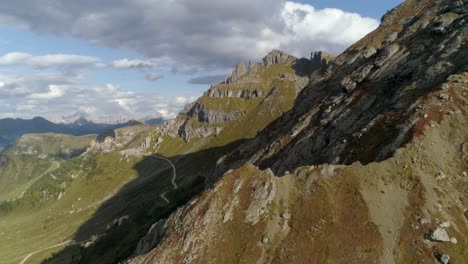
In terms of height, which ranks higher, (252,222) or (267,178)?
(267,178)

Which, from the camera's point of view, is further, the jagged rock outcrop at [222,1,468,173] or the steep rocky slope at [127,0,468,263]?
the jagged rock outcrop at [222,1,468,173]

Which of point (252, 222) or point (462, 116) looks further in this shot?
point (462, 116)

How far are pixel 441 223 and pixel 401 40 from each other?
8205 cm

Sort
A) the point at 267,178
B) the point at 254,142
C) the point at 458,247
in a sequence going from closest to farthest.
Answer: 1. the point at 458,247
2. the point at 267,178
3. the point at 254,142

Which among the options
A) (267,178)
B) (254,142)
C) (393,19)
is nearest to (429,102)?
(267,178)

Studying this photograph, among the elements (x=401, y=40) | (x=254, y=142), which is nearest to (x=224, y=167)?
(x=254, y=142)

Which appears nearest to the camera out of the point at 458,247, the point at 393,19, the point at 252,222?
the point at 458,247

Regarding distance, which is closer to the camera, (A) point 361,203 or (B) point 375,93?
(A) point 361,203

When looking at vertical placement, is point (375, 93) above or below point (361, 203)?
above

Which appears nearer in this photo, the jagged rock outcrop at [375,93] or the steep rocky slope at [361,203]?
the steep rocky slope at [361,203]

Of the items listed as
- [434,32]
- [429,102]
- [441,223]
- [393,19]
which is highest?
[393,19]

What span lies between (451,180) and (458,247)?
12.8 metres

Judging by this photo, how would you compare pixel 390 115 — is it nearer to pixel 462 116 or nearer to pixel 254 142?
pixel 462 116

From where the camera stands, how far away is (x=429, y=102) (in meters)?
70.9
